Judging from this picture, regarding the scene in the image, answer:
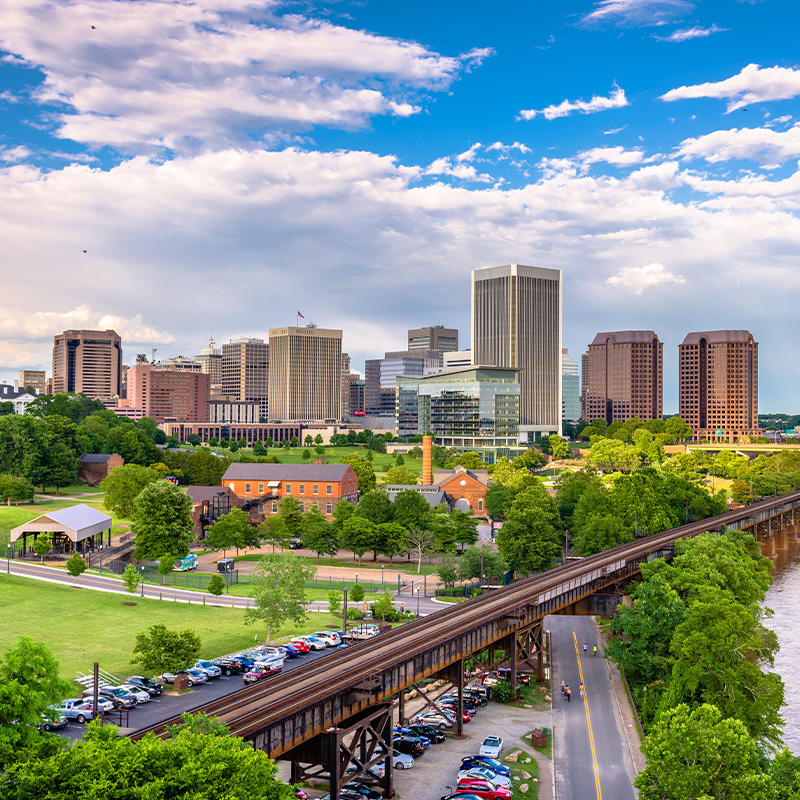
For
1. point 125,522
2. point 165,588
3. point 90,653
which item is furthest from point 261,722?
point 125,522

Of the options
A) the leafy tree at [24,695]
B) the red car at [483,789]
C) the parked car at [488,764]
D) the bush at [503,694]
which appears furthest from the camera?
the bush at [503,694]

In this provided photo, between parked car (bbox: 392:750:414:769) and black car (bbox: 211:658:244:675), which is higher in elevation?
black car (bbox: 211:658:244:675)

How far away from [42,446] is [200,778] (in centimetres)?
12980

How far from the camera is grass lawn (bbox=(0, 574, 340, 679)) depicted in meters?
61.4

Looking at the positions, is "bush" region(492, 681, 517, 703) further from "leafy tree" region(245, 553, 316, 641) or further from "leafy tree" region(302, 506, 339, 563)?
"leafy tree" region(302, 506, 339, 563)

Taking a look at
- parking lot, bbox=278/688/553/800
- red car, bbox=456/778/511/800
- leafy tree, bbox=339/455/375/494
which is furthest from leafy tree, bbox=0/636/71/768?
leafy tree, bbox=339/455/375/494

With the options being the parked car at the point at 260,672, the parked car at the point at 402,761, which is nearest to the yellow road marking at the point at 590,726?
the parked car at the point at 402,761

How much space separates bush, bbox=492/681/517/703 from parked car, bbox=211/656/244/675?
19811mm

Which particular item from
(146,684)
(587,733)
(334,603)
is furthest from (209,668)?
(587,733)

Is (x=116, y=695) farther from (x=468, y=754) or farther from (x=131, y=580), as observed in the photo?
(x=131, y=580)

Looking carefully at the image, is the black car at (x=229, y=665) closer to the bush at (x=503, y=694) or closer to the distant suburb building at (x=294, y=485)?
the bush at (x=503, y=694)

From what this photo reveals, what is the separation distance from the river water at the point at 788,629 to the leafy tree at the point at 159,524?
6881 centimetres

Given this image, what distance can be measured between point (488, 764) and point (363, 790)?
771 cm

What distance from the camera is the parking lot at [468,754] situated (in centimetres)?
4478
